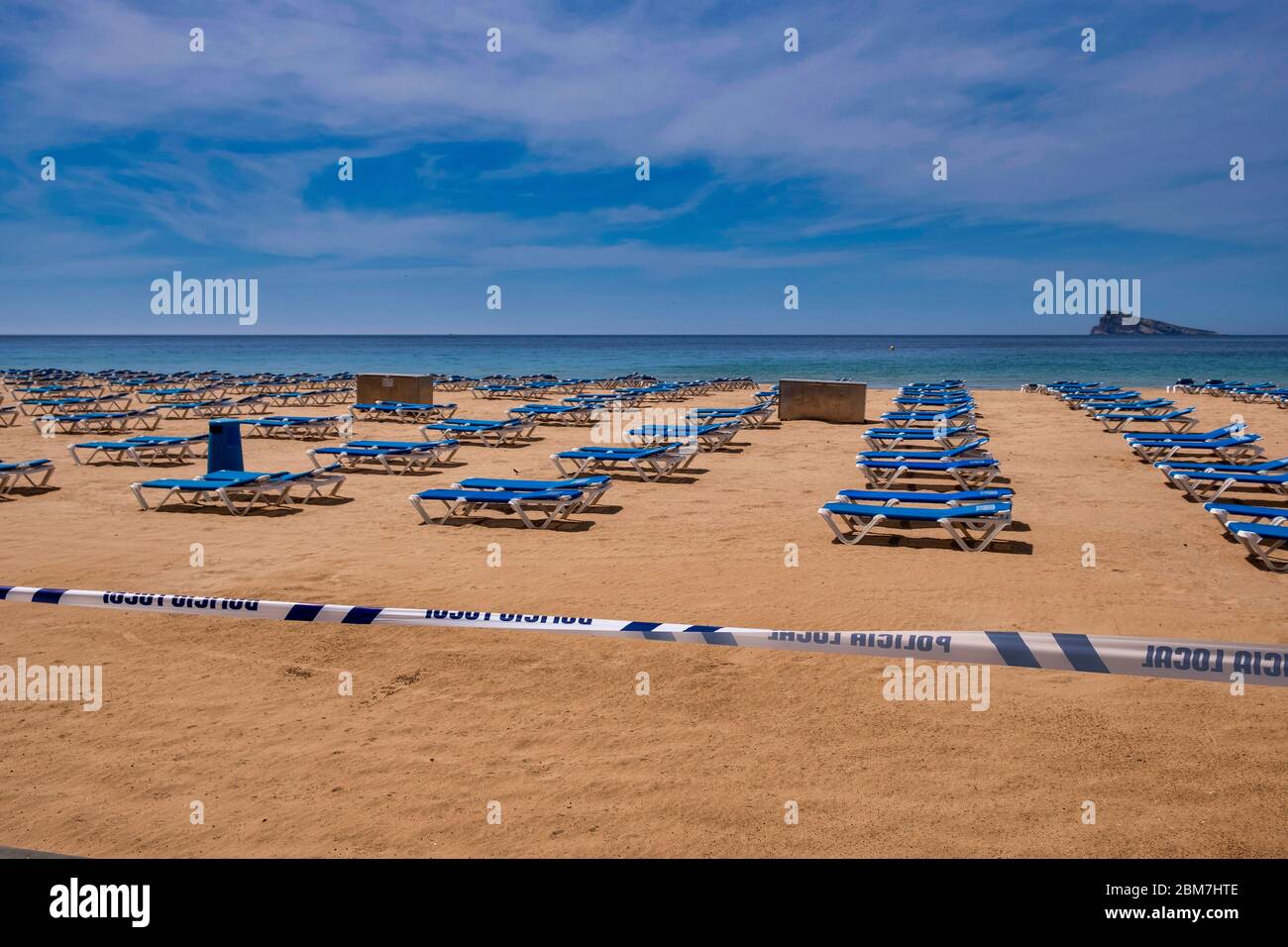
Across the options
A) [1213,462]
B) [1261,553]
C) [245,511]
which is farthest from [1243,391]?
[245,511]

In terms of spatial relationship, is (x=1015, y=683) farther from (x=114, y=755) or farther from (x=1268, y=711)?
(x=114, y=755)

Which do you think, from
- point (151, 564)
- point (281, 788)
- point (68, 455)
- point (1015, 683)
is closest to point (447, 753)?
point (281, 788)

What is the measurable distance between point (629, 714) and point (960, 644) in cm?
169

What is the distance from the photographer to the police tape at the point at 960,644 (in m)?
2.71

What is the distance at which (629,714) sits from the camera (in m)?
4.05

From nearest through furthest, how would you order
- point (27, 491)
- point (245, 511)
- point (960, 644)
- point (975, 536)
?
point (960, 644) → point (975, 536) → point (245, 511) → point (27, 491)

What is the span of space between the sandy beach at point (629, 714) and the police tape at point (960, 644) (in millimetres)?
552

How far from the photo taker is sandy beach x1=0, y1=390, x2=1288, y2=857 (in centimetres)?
309

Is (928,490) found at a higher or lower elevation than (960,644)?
higher

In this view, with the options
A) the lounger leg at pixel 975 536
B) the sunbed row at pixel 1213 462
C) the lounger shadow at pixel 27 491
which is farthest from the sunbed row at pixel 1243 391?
the lounger shadow at pixel 27 491

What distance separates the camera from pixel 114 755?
3.68 meters

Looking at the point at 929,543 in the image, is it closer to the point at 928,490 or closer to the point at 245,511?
the point at 928,490

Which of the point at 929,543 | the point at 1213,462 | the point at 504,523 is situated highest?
the point at 1213,462
